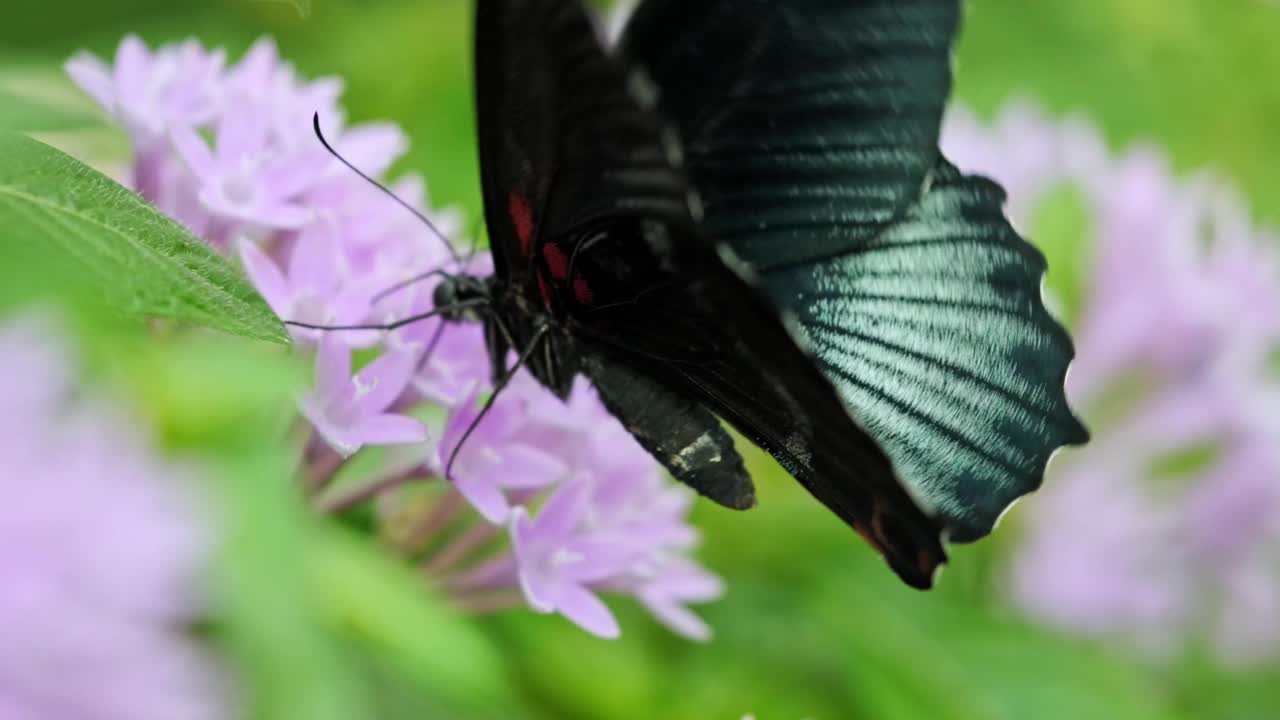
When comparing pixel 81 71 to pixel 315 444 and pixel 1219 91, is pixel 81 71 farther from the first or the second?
pixel 1219 91

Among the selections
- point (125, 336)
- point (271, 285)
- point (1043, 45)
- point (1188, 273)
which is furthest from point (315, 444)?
point (1043, 45)

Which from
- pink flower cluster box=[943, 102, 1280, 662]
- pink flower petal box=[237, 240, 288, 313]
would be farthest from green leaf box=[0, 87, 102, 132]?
pink flower cluster box=[943, 102, 1280, 662]

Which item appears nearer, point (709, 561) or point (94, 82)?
point (94, 82)

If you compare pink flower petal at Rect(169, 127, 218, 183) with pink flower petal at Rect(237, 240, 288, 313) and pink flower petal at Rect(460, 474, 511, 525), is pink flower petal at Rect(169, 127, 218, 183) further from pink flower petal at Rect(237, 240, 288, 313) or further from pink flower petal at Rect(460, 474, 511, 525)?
pink flower petal at Rect(460, 474, 511, 525)

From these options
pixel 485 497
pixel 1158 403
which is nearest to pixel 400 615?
pixel 485 497

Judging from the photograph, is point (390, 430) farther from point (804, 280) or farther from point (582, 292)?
point (804, 280)

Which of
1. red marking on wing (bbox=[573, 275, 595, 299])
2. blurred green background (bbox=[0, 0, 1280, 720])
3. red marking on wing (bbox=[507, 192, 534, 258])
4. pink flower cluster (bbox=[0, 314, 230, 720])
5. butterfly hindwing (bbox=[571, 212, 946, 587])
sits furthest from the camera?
blurred green background (bbox=[0, 0, 1280, 720])
